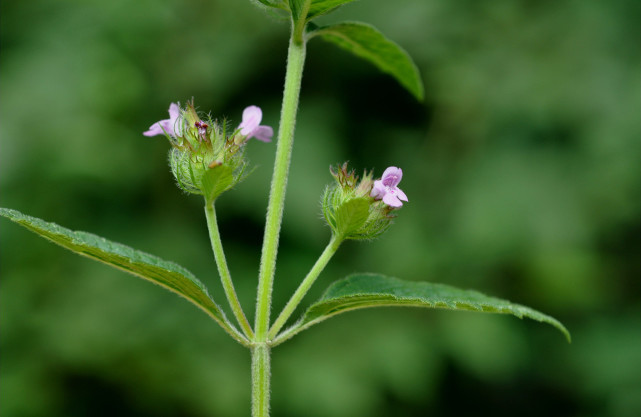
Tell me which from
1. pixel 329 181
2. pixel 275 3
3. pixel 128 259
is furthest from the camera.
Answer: pixel 329 181

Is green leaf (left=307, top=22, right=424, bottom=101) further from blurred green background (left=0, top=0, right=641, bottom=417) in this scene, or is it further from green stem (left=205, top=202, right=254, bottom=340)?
blurred green background (left=0, top=0, right=641, bottom=417)

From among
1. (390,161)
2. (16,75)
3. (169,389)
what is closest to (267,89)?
(390,161)

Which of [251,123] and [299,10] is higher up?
[299,10]

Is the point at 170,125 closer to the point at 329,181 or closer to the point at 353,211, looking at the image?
the point at 353,211

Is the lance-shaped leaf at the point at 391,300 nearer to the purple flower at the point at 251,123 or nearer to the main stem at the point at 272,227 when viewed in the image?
the main stem at the point at 272,227

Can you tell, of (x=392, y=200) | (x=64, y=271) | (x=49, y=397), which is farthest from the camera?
(x=64, y=271)

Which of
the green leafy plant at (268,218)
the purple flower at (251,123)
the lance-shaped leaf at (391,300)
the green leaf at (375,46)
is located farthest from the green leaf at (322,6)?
the lance-shaped leaf at (391,300)

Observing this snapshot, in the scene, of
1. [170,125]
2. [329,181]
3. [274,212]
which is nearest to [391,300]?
[274,212]

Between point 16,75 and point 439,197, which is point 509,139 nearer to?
point 439,197
